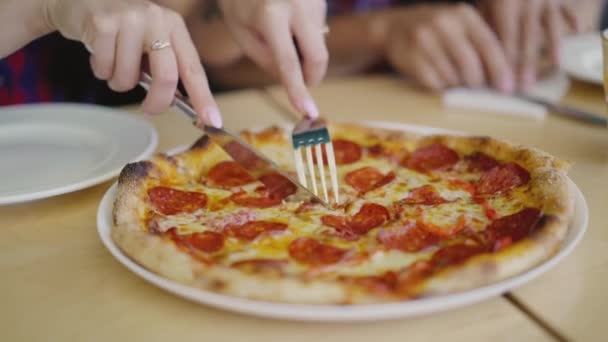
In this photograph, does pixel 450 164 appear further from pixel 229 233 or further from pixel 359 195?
pixel 229 233

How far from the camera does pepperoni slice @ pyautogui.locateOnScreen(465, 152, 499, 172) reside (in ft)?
4.14

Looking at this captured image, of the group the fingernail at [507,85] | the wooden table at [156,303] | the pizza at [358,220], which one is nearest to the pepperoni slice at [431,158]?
the pizza at [358,220]

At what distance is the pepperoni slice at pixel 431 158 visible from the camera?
1.31 m

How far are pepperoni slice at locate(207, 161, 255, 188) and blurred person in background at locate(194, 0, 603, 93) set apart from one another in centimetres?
83

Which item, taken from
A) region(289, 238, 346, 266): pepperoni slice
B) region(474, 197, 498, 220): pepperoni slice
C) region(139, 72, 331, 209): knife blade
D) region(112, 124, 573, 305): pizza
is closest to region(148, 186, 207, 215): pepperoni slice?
region(112, 124, 573, 305): pizza

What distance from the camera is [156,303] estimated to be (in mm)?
943

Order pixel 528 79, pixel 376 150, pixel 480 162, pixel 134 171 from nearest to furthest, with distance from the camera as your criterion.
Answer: pixel 134 171 < pixel 480 162 < pixel 376 150 < pixel 528 79

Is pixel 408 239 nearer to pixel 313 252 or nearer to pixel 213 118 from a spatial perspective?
pixel 313 252

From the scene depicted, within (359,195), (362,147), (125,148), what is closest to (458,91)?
(362,147)

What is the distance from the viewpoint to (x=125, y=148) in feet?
4.67

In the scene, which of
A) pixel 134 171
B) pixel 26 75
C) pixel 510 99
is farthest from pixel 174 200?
pixel 26 75

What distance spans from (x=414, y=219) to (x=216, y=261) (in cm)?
→ 33

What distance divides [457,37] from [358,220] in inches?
40.9

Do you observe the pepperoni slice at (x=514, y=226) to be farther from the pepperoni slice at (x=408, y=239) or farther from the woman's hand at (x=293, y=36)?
the woman's hand at (x=293, y=36)
